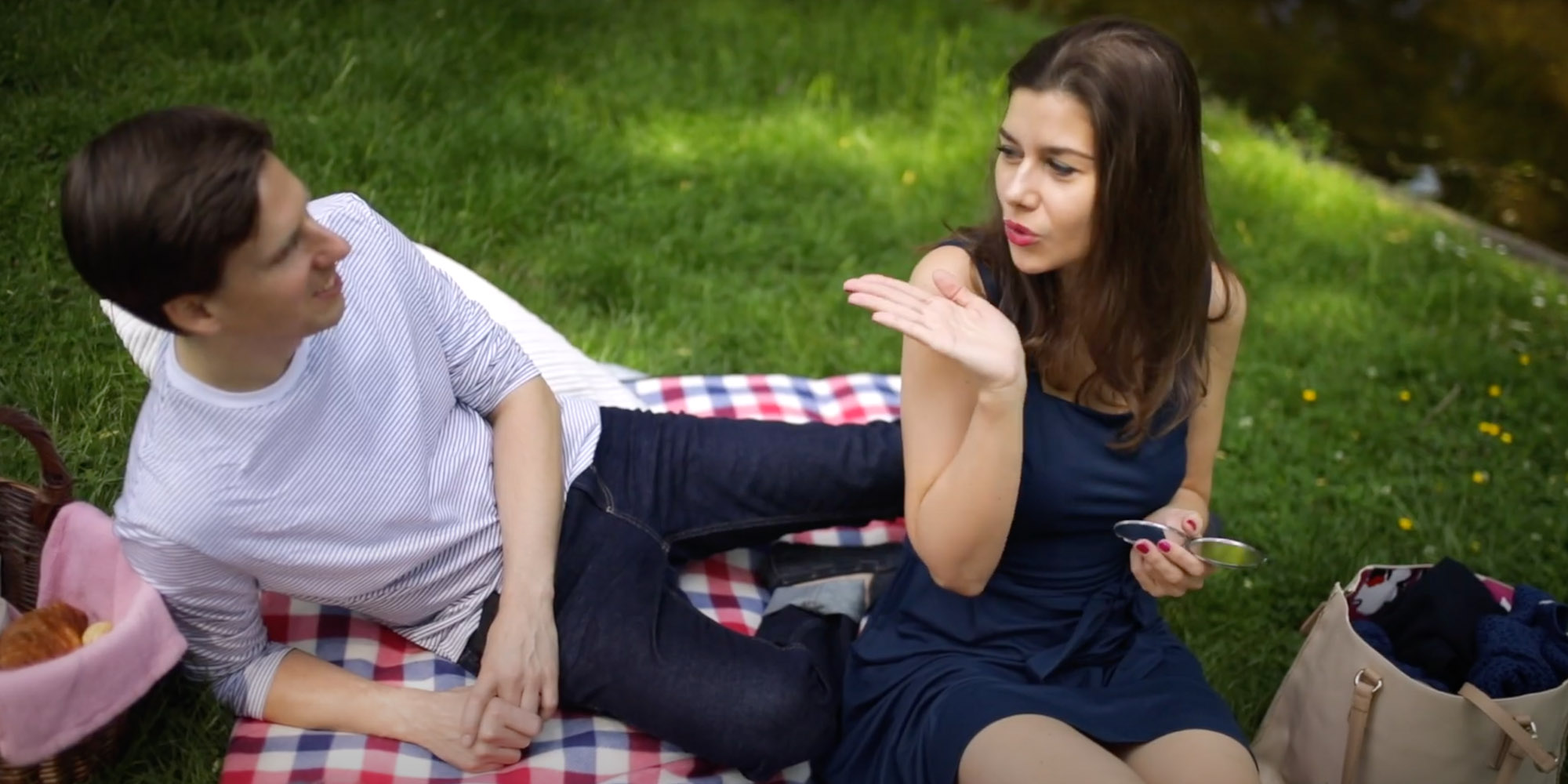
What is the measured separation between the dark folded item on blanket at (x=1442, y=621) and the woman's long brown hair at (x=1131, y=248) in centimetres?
68

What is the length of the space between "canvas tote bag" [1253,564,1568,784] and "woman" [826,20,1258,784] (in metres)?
0.32

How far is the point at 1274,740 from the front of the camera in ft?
9.55

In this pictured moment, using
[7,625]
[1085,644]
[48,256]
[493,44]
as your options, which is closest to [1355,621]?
[1085,644]

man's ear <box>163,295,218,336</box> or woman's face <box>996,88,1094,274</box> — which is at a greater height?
woman's face <box>996,88,1094,274</box>

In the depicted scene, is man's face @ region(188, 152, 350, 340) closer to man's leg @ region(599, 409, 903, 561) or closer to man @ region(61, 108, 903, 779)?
man @ region(61, 108, 903, 779)

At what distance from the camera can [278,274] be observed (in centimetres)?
205

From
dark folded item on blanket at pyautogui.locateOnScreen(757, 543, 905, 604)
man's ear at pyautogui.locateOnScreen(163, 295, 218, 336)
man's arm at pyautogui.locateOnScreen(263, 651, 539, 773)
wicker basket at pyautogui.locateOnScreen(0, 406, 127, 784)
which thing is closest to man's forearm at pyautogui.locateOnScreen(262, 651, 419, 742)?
man's arm at pyautogui.locateOnScreen(263, 651, 539, 773)

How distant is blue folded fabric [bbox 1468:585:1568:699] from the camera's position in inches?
103

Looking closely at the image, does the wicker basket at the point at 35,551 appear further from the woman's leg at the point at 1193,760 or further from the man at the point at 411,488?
the woman's leg at the point at 1193,760

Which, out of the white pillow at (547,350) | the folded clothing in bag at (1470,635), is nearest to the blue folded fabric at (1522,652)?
the folded clothing in bag at (1470,635)

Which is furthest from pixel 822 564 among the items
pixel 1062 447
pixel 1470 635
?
pixel 1470 635

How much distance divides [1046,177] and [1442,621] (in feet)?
4.13

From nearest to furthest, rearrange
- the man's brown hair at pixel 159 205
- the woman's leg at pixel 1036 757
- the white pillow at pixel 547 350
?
the man's brown hair at pixel 159 205, the woman's leg at pixel 1036 757, the white pillow at pixel 547 350

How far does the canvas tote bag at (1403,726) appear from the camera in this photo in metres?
2.55
